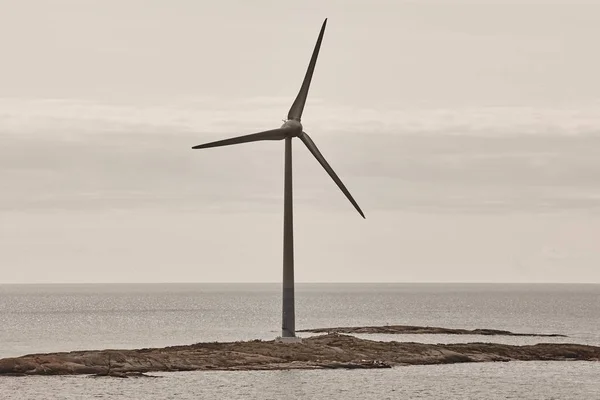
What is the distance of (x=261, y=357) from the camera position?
103188mm

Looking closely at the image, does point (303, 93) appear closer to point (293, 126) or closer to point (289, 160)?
point (293, 126)

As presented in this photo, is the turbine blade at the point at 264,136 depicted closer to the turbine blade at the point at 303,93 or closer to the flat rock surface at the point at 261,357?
the turbine blade at the point at 303,93

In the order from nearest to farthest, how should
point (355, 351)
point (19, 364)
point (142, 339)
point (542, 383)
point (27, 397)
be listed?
point (27, 397) < point (19, 364) < point (542, 383) < point (355, 351) < point (142, 339)

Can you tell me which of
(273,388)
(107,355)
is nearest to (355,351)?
(273,388)

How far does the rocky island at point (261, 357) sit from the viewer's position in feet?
321

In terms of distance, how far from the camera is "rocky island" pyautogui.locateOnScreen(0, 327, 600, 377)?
9781cm

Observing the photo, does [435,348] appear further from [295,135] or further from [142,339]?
[142,339]

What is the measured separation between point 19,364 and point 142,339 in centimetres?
7168

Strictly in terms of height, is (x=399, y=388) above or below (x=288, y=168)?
below

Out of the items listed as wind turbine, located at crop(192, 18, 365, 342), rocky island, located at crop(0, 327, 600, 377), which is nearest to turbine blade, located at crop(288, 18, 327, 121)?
wind turbine, located at crop(192, 18, 365, 342)

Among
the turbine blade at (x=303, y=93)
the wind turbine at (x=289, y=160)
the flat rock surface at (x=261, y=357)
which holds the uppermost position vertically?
the turbine blade at (x=303, y=93)

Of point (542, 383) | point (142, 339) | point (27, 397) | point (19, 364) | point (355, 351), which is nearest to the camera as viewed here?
point (27, 397)

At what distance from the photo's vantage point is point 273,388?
96875mm

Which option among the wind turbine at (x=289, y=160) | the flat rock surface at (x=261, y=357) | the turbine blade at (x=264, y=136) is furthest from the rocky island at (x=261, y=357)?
the turbine blade at (x=264, y=136)
